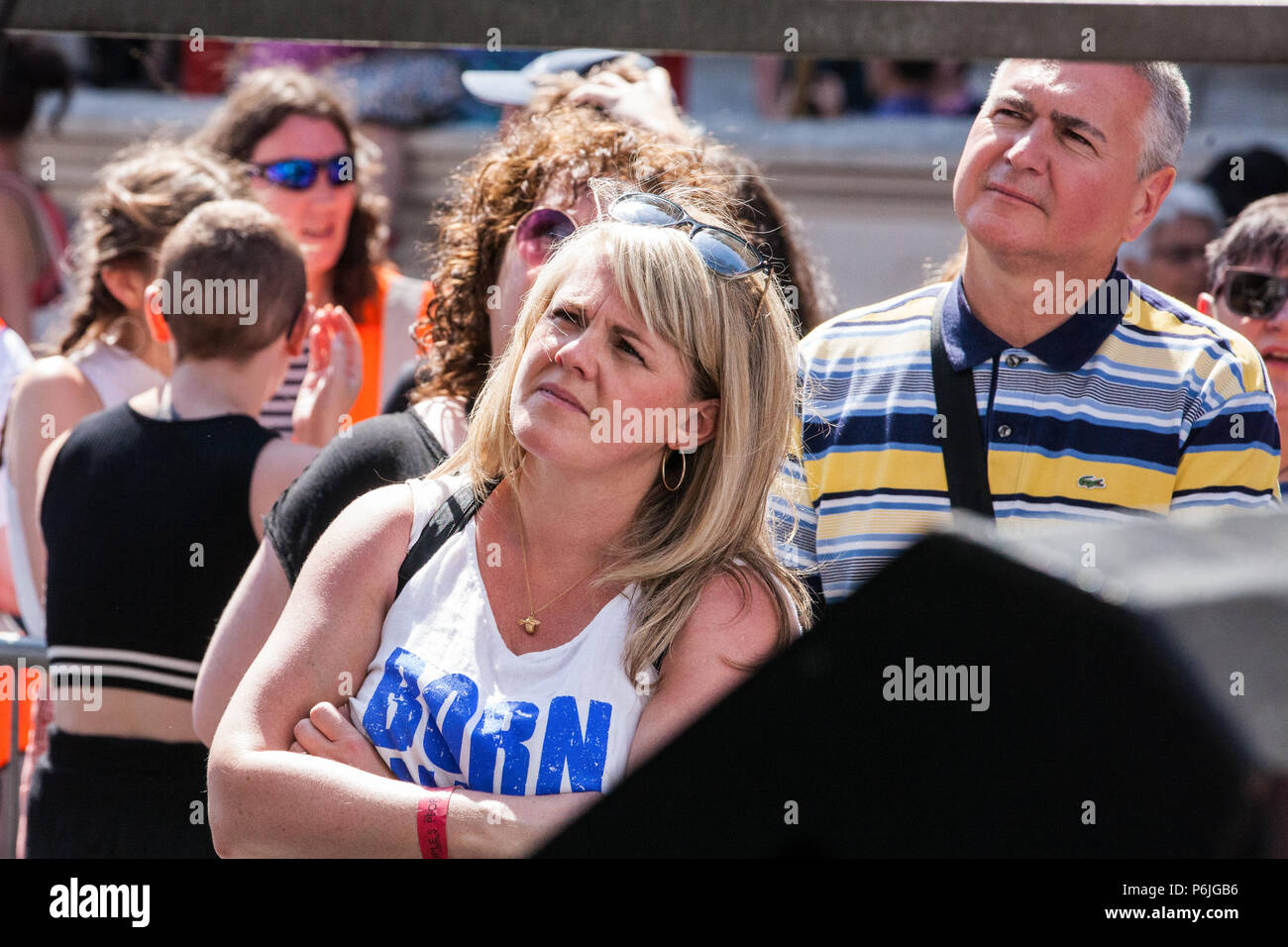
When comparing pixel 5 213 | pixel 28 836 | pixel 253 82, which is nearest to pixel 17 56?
pixel 5 213

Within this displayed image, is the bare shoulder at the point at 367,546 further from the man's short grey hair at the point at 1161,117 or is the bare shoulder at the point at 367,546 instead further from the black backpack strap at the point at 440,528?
the man's short grey hair at the point at 1161,117

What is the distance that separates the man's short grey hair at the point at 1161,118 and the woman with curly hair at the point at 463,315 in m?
0.70

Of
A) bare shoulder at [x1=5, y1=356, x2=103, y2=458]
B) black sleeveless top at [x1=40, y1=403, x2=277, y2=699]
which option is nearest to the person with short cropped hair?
black sleeveless top at [x1=40, y1=403, x2=277, y2=699]

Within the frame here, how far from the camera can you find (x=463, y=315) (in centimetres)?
236

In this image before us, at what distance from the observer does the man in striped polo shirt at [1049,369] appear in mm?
2178

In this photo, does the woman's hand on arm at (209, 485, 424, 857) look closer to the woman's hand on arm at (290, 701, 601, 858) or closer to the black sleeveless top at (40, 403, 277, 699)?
the woman's hand on arm at (290, 701, 601, 858)

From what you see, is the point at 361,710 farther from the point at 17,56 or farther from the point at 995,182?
the point at 17,56

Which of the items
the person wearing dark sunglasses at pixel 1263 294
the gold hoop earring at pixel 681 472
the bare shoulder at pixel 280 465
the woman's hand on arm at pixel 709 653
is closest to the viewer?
the woman's hand on arm at pixel 709 653

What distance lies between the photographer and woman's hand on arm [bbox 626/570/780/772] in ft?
5.42

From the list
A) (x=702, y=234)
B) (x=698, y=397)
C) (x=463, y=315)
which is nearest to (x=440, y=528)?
(x=698, y=397)

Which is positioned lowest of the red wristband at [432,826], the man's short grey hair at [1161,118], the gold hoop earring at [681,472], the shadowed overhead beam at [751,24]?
→ the red wristband at [432,826]

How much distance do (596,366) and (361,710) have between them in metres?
0.53

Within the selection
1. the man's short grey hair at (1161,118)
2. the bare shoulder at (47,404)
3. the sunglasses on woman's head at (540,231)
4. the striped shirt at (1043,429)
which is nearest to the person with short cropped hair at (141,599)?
the bare shoulder at (47,404)

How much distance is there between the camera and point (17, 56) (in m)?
5.18
